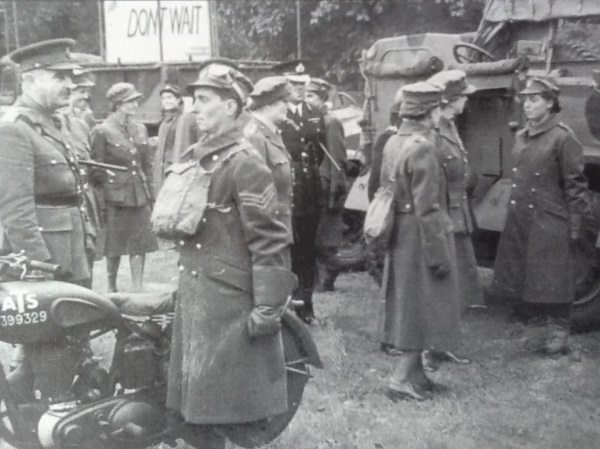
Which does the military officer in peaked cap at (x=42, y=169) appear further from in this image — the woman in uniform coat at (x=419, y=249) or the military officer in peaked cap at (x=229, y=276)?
the woman in uniform coat at (x=419, y=249)

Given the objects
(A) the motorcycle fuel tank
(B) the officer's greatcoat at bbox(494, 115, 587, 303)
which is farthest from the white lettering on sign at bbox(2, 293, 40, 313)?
(B) the officer's greatcoat at bbox(494, 115, 587, 303)

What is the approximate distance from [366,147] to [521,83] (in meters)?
1.83

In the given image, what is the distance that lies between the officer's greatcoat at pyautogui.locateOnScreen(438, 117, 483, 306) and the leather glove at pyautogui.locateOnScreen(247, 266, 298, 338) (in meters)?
2.33

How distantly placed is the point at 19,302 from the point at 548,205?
3.70m

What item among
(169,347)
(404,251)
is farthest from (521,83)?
(169,347)

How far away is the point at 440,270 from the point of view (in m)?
5.46

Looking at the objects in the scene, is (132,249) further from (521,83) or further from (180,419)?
(180,419)

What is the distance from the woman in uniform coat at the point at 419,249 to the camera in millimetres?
5430

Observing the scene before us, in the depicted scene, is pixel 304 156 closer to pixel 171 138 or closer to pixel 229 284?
pixel 171 138

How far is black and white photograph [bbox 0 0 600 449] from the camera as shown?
4.05 metres

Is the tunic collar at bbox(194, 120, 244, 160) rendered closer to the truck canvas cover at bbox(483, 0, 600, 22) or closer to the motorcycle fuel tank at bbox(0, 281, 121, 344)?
the motorcycle fuel tank at bbox(0, 281, 121, 344)

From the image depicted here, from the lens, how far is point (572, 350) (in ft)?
21.7

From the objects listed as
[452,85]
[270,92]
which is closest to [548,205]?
[452,85]

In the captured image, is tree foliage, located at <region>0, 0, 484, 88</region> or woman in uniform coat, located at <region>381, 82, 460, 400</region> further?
tree foliage, located at <region>0, 0, 484, 88</region>
